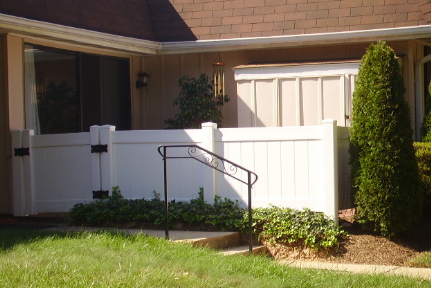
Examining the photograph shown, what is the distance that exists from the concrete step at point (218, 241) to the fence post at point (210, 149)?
2.80 ft

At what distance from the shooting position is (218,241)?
33.6ft

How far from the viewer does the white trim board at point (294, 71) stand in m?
13.7

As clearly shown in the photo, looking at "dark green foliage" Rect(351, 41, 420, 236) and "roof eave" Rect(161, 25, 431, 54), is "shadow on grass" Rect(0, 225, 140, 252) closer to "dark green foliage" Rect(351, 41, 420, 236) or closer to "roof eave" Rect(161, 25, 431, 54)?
"dark green foliage" Rect(351, 41, 420, 236)

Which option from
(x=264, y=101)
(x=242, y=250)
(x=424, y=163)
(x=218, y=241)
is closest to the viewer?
(x=242, y=250)

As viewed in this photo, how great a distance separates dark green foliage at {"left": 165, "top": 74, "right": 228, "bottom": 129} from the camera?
1445cm

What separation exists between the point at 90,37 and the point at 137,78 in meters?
2.64

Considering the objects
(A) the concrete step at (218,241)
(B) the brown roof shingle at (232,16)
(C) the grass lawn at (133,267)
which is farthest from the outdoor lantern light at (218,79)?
(C) the grass lawn at (133,267)

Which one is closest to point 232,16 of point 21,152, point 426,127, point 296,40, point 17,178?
point 296,40

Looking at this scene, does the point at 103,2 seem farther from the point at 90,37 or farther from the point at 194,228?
the point at 194,228

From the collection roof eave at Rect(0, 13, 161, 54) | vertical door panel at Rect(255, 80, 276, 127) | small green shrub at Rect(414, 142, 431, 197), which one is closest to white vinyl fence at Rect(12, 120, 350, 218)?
small green shrub at Rect(414, 142, 431, 197)

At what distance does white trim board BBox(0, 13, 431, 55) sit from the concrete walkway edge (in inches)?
198

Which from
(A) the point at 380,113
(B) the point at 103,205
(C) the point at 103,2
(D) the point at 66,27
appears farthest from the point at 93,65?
(A) the point at 380,113

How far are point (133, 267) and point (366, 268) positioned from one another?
330cm

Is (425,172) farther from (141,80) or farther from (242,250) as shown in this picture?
(141,80)
